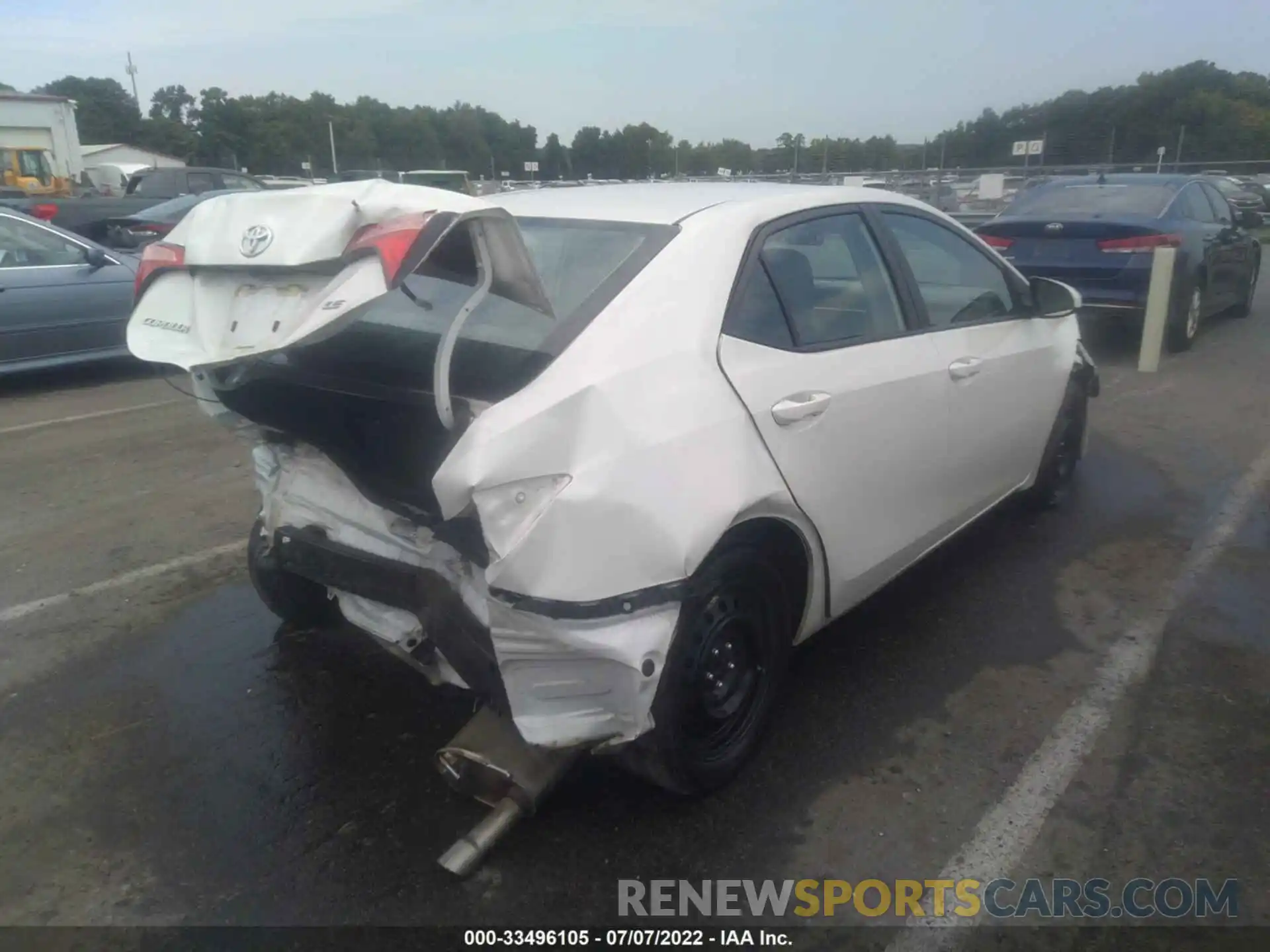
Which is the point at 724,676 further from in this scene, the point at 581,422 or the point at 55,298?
the point at 55,298

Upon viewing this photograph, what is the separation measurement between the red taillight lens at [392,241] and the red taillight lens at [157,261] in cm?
65

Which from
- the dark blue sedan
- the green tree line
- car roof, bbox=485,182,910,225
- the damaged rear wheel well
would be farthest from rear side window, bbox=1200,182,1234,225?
the green tree line

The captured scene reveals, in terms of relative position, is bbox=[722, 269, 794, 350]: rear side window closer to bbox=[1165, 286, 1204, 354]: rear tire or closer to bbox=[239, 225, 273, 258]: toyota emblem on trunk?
bbox=[239, 225, 273, 258]: toyota emblem on trunk

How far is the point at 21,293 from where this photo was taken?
7.82 m

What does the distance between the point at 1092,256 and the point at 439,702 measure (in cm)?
750

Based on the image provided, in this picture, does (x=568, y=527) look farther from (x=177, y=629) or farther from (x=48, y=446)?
(x=48, y=446)

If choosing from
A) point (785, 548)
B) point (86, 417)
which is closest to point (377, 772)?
point (785, 548)

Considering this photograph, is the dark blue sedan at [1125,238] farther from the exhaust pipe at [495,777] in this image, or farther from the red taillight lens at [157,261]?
the red taillight lens at [157,261]

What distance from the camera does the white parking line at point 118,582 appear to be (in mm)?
4020

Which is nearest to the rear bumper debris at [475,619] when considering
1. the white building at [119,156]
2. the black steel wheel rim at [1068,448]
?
the black steel wheel rim at [1068,448]

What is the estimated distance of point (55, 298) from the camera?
316 inches

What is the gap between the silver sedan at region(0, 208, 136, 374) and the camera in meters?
7.80

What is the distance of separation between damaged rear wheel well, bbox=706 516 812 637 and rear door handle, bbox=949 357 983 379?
1.08 m

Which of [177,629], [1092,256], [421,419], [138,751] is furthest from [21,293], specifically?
[1092,256]
